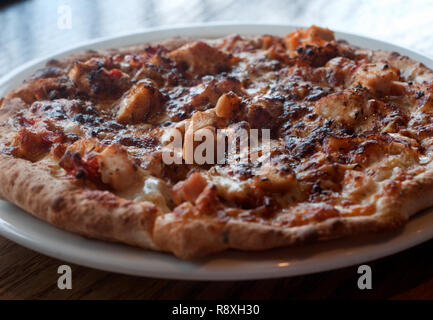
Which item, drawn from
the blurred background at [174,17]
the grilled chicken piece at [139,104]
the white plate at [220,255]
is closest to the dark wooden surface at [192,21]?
the blurred background at [174,17]

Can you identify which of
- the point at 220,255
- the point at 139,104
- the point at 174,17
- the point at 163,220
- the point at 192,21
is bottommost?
the point at 220,255

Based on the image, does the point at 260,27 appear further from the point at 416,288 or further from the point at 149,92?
the point at 416,288

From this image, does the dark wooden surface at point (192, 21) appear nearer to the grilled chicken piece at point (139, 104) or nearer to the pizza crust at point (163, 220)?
the pizza crust at point (163, 220)

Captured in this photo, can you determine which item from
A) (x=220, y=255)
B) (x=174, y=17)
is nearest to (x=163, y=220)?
(x=220, y=255)

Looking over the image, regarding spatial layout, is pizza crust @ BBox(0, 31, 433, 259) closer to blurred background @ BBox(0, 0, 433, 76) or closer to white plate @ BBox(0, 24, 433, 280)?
white plate @ BBox(0, 24, 433, 280)

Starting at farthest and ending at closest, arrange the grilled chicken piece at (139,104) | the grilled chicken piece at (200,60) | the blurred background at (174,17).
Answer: the blurred background at (174,17), the grilled chicken piece at (200,60), the grilled chicken piece at (139,104)

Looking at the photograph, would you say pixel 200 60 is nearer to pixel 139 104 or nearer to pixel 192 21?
pixel 139 104

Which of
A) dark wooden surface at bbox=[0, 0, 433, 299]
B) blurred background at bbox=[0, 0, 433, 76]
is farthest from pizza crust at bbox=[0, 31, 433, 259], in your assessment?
blurred background at bbox=[0, 0, 433, 76]
